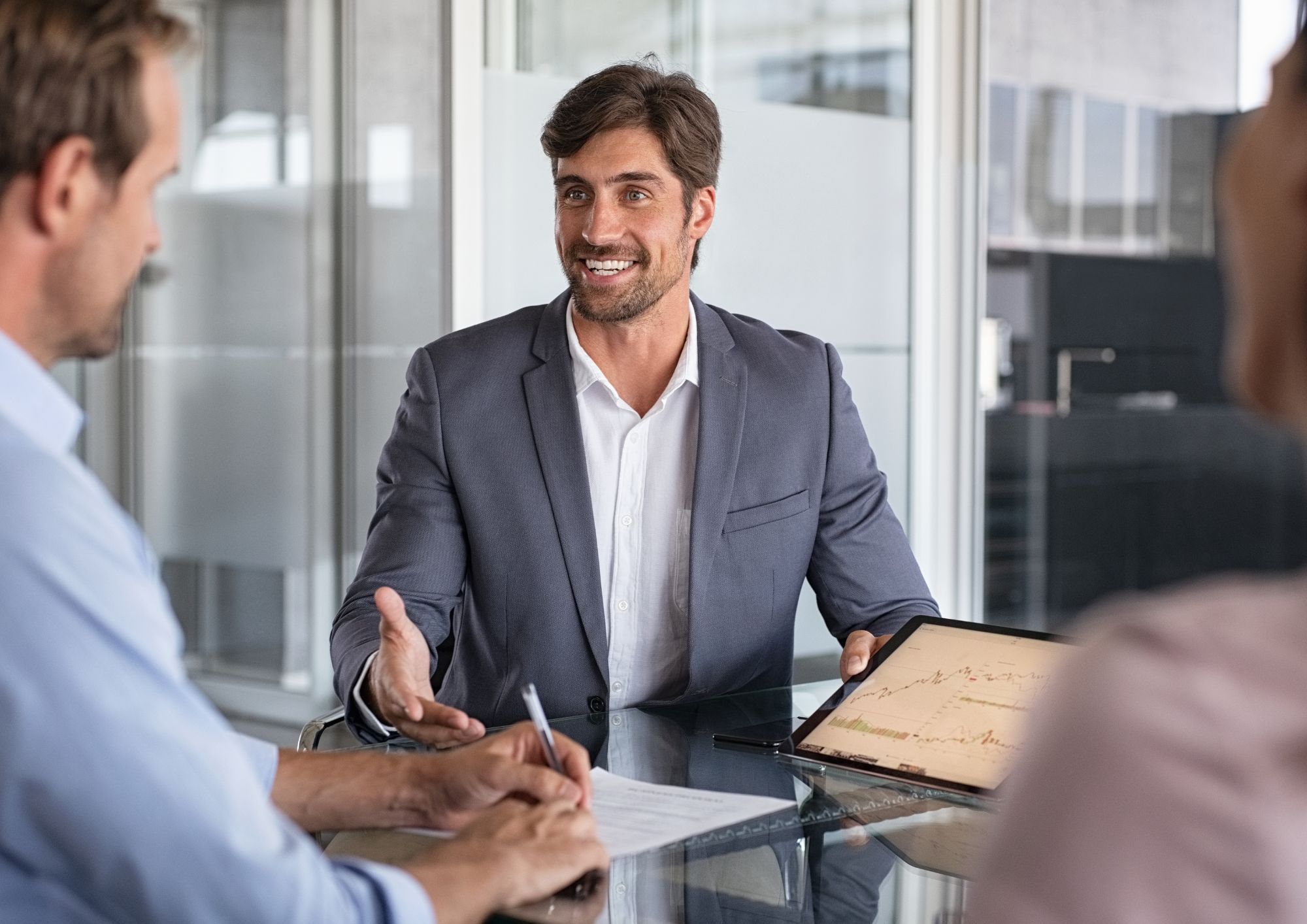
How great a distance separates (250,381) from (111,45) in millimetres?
3149

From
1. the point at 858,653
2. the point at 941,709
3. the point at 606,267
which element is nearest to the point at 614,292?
the point at 606,267

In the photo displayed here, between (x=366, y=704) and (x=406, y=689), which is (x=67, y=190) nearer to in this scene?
(x=406, y=689)

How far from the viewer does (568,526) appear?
2.41 metres

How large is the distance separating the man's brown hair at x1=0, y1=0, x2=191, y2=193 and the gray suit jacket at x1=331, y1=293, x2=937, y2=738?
3.94 feet

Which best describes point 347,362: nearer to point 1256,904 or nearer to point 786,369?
point 786,369

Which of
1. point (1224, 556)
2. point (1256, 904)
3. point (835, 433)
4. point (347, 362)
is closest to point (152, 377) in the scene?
point (347, 362)

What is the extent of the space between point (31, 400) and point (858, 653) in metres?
1.28

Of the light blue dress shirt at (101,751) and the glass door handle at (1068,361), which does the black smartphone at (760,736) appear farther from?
the glass door handle at (1068,361)

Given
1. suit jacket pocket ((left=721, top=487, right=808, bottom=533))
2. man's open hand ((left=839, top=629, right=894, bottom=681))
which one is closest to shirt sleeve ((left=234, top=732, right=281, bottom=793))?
man's open hand ((left=839, top=629, right=894, bottom=681))

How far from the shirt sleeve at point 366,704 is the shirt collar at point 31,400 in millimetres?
987

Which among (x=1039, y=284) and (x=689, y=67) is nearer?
(x=689, y=67)

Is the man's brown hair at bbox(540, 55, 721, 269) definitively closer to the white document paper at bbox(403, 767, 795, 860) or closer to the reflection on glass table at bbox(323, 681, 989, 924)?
the reflection on glass table at bbox(323, 681, 989, 924)

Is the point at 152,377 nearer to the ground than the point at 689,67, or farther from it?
nearer to the ground

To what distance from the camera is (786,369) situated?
2.64 m
